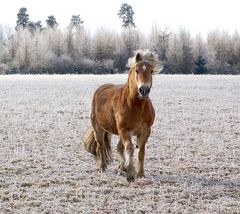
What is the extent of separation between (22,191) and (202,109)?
35.3 feet

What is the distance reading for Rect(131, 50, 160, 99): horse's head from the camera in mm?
6102

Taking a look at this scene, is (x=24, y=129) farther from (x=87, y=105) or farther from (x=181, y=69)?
(x=181, y=69)

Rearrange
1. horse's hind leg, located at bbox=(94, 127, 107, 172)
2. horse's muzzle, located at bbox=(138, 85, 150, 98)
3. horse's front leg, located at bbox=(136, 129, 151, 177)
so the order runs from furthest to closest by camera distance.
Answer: horse's hind leg, located at bbox=(94, 127, 107, 172), horse's front leg, located at bbox=(136, 129, 151, 177), horse's muzzle, located at bbox=(138, 85, 150, 98)

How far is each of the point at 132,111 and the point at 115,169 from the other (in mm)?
1430

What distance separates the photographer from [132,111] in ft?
21.5

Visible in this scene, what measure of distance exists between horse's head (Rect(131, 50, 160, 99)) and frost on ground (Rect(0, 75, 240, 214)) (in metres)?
1.42

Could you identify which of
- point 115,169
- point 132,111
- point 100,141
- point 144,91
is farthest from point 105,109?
point 144,91

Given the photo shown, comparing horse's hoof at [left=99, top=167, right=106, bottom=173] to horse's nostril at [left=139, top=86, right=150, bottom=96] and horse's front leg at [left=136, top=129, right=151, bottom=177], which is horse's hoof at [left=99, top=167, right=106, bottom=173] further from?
horse's nostril at [left=139, top=86, right=150, bottom=96]

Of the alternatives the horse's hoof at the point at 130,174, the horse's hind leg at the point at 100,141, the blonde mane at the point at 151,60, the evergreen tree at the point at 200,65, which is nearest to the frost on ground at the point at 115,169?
the horse's hoof at the point at 130,174

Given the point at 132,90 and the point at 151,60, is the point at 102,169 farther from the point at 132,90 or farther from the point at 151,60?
the point at 151,60

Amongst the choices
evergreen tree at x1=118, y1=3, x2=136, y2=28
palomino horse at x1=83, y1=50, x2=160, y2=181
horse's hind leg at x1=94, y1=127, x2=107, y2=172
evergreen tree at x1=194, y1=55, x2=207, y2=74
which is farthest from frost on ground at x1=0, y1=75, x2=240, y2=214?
evergreen tree at x1=118, y1=3, x2=136, y2=28

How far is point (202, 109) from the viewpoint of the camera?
15.9m

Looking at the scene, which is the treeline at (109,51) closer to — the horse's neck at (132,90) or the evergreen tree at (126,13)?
the evergreen tree at (126,13)

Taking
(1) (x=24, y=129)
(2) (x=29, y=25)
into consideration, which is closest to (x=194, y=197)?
(1) (x=24, y=129)
